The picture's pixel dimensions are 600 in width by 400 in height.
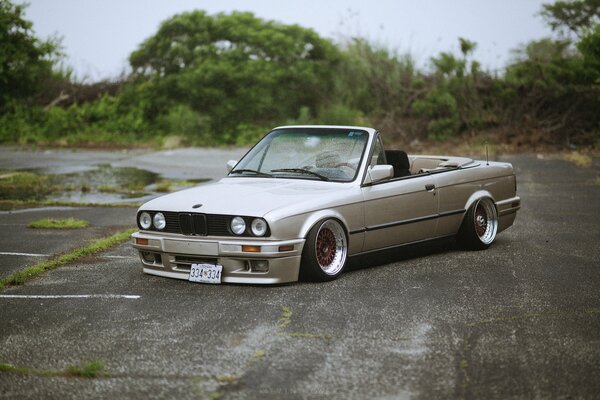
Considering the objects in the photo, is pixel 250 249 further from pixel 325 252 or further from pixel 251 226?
pixel 325 252

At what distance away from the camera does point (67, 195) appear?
1557 cm

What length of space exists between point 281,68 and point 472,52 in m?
7.57

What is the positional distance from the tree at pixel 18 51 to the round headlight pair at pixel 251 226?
49.6 ft

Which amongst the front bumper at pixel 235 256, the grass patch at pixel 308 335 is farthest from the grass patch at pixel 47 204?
the grass patch at pixel 308 335

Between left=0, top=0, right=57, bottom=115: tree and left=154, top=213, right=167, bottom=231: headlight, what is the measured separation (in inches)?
567

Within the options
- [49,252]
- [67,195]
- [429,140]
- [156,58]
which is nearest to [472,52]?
[429,140]

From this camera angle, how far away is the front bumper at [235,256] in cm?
695

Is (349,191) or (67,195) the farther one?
(67,195)

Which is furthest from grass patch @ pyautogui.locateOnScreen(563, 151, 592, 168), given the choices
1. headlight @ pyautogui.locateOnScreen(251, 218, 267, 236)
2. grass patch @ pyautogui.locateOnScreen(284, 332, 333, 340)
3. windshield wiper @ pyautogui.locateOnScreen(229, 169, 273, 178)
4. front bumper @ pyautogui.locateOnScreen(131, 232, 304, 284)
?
grass patch @ pyautogui.locateOnScreen(284, 332, 333, 340)

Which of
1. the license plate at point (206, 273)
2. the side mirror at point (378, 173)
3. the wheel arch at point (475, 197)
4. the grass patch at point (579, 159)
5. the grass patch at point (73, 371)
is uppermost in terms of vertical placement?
the side mirror at point (378, 173)

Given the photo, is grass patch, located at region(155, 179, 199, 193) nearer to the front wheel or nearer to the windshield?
the windshield

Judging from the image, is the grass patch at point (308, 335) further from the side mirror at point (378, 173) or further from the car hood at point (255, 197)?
the side mirror at point (378, 173)

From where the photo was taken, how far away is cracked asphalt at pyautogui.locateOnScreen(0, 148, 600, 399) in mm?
4594

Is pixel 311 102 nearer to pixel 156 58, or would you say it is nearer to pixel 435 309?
pixel 156 58
